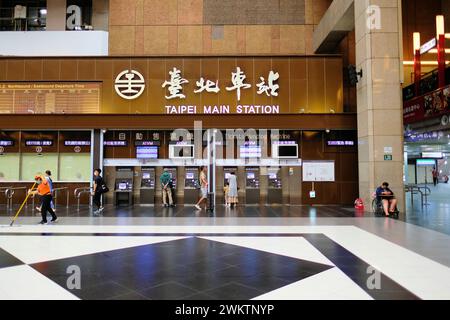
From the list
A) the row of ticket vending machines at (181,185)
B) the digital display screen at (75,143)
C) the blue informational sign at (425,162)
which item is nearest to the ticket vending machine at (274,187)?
the row of ticket vending machines at (181,185)

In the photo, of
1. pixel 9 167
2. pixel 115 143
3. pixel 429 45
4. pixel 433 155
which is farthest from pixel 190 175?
pixel 433 155

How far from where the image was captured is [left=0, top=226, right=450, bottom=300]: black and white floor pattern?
409cm

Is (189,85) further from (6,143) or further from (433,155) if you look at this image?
(433,155)

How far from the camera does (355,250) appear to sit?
623 cm

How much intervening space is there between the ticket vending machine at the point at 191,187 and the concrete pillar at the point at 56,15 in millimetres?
9877

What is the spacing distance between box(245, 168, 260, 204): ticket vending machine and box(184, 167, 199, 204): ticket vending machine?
2156mm

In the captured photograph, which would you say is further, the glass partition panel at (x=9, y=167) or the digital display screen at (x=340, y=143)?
the glass partition panel at (x=9, y=167)

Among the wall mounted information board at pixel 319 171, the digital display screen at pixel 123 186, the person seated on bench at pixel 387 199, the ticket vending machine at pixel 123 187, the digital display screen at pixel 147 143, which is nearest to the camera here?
the person seated on bench at pixel 387 199

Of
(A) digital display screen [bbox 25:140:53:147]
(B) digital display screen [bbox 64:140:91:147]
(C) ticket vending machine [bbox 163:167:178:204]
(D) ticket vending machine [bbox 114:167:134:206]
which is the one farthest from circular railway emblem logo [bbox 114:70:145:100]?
(A) digital display screen [bbox 25:140:53:147]

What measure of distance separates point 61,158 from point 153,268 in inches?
461

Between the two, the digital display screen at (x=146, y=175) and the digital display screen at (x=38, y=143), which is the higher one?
the digital display screen at (x=38, y=143)

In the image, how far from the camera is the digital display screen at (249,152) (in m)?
14.5

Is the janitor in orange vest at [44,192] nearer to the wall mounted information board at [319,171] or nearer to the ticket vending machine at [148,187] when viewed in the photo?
the ticket vending machine at [148,187]
